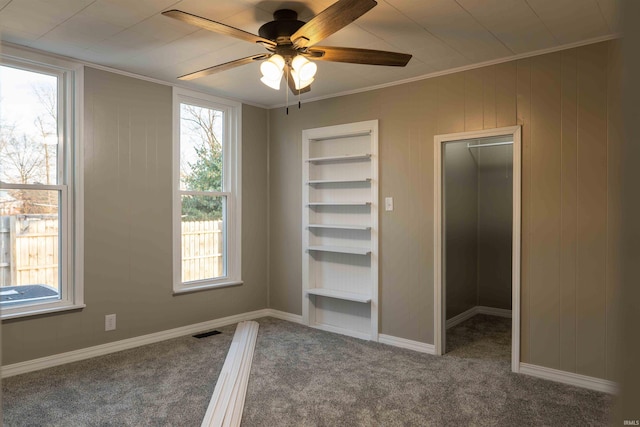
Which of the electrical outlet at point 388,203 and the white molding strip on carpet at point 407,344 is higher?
the electrical outlet at point 388,203

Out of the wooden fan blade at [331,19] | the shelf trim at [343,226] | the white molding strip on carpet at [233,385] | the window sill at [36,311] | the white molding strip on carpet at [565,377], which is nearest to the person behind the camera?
the wooden fan blade at [331,19]

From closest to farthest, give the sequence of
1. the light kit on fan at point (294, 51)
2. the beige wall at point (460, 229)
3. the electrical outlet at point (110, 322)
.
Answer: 1. the light kit on fan at point (294, 51)
2. the electrical outlet at point (110, 322)
3. the beige wall at point (460, 229)

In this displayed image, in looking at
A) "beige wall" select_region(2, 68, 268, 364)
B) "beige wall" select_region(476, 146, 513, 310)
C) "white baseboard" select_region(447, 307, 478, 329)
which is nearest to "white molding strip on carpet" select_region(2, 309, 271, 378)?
"beige wall" select_region(2, 68, 268, 364)

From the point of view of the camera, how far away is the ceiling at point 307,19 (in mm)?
2514

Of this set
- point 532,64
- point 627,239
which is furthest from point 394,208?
point 627,239

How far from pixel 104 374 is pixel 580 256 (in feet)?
11.7

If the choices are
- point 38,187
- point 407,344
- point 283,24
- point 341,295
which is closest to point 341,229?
point 341,295

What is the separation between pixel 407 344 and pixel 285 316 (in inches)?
60.9

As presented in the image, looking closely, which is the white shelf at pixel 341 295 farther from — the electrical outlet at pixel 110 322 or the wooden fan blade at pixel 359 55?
the wooden fan blade at pixel 359 55

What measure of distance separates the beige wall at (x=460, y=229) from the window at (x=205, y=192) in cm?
229

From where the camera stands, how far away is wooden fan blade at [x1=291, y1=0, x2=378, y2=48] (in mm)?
1880

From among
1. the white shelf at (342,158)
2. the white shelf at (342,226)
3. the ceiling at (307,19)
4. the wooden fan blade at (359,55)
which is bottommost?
Answer: the white shelf at (342,226)

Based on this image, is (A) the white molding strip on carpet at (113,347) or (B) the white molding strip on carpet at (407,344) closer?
(A) the white molding strip on carpet at (113,347)

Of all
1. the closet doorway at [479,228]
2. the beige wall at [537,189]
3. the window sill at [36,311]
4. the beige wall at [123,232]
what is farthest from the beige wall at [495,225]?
the window sill at [36,311]
